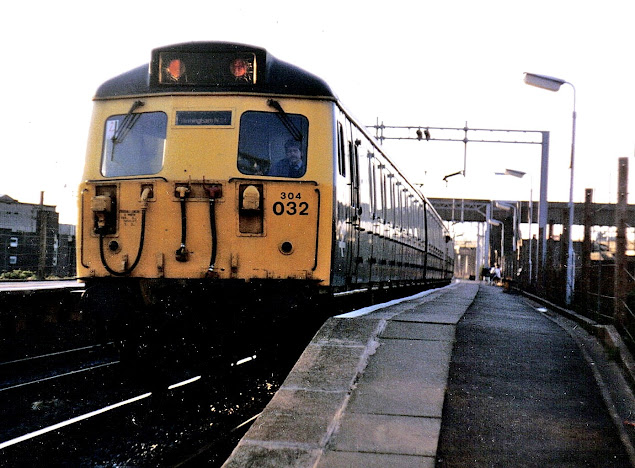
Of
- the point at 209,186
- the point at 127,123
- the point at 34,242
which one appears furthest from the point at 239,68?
the point at 34,242

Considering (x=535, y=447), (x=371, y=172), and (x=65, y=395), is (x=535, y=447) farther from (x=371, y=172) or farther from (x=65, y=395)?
(x=371, y=172)

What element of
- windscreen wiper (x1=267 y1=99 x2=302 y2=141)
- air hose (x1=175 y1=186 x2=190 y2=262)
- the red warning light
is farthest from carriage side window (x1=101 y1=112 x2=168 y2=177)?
windscreen wiper (x1=267 y1=99 x2=302 y2=141)

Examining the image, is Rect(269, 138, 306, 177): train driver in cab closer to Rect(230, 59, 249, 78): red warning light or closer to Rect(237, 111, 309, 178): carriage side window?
Rect(237, 111, 309, 178): carriage side window

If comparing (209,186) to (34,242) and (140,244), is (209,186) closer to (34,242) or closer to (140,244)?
(140,244)

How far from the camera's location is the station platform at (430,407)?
4027 millimetres

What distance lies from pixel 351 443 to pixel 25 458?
125 inches

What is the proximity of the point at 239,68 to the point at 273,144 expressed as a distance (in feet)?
2.78

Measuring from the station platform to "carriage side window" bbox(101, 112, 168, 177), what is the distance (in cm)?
307

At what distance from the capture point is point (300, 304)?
764cm

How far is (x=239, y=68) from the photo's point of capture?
793cm

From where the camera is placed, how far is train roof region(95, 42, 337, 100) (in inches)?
309

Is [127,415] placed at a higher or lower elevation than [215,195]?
lower

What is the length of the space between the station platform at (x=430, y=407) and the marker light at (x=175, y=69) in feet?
11.0

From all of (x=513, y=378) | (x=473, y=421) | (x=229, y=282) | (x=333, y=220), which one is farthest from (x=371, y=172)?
(x=473, y=421)
